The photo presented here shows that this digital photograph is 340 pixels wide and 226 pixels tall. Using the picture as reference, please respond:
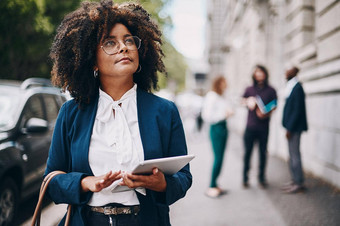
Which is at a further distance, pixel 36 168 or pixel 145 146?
pixel 36 168

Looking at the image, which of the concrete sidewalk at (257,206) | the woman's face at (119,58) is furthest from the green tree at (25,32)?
the woman's face at (119,58)

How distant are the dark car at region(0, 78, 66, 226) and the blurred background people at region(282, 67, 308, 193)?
383 centimetres

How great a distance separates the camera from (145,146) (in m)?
1.83

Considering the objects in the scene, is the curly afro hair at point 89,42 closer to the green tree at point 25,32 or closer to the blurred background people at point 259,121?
the blurred background people at point 259,121

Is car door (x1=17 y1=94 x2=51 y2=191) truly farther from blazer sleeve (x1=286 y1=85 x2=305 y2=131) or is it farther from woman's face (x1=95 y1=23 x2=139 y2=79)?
blazer sleeve (x1=286 y1=85 x2=305 y2=131)

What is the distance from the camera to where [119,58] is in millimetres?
1928

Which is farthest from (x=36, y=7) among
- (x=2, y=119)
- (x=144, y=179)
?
(x=144, y=179)

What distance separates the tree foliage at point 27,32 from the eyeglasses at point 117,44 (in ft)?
18.1

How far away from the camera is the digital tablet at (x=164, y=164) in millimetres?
1602

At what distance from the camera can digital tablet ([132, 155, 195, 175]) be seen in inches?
63.1

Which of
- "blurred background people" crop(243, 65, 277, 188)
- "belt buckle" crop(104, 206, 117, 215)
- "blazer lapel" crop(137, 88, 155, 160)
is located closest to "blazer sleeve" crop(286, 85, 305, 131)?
"blurred background people" crop(243, 65, 277, 188)

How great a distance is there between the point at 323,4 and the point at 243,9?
11.1m

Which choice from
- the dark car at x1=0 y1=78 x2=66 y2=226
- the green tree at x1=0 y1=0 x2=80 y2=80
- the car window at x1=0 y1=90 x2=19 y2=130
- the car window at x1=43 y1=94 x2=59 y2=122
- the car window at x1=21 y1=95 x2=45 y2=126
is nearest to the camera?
the dark car at x1=0 y1=78 x2=66 y2=226

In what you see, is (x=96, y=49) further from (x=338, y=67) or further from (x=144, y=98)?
(x=338, y=67)
